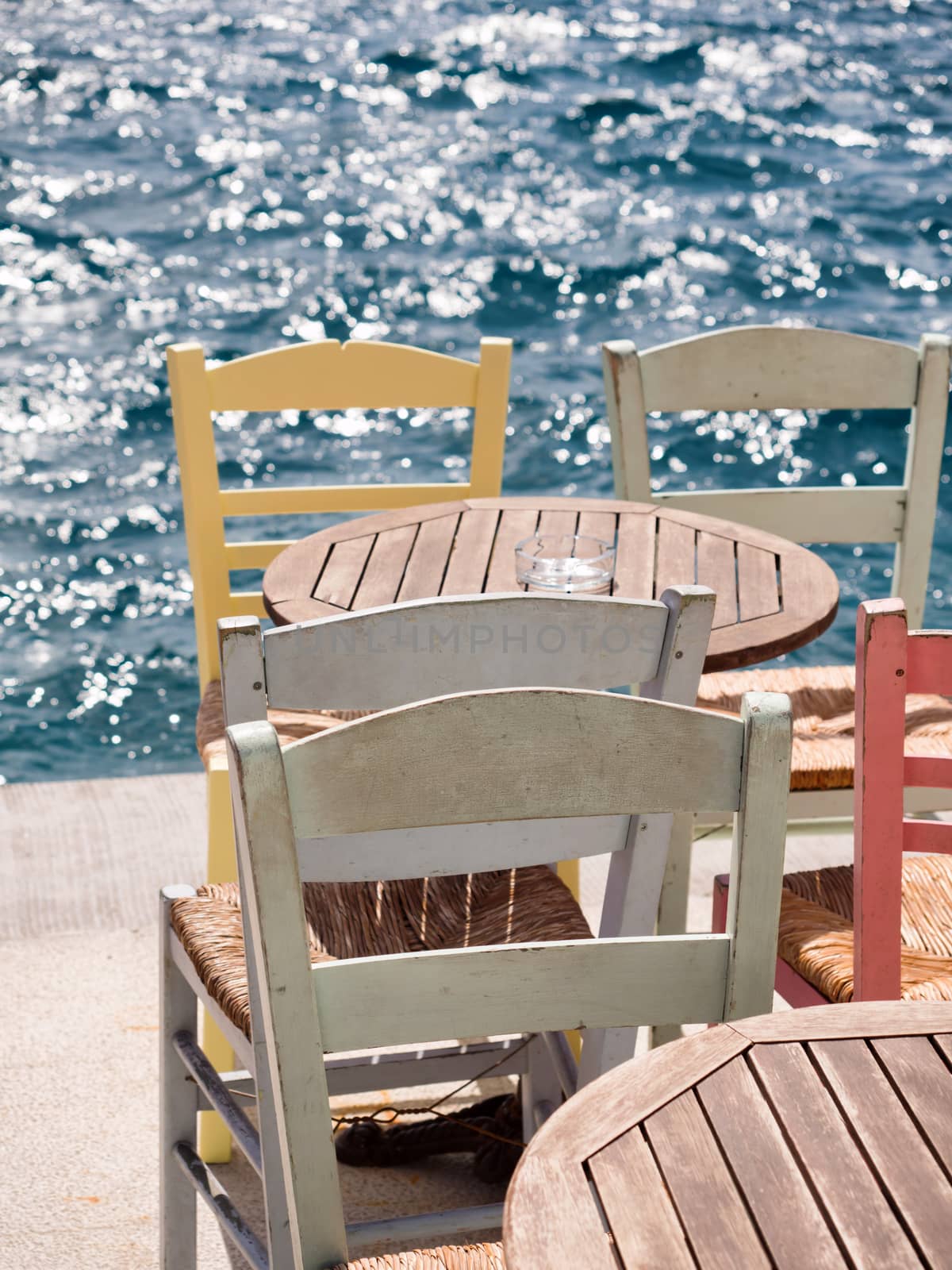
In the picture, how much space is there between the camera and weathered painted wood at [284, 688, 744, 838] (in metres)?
0.90

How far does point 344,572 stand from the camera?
176cm

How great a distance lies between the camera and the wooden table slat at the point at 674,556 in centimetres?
173

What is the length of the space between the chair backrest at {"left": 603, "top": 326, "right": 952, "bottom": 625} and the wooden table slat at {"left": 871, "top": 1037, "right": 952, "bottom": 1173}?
1.44m

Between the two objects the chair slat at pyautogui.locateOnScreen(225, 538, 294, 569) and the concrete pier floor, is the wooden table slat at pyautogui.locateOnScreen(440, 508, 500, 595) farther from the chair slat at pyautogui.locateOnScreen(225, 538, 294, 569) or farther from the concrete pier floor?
the concrete pier floor

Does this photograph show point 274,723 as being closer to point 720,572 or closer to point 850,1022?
point 720,572

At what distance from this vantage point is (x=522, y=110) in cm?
984

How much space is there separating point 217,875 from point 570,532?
62 centimetres

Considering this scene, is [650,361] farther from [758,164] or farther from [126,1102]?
[758,164]

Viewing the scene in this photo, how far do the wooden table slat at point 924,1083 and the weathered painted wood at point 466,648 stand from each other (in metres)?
0.34

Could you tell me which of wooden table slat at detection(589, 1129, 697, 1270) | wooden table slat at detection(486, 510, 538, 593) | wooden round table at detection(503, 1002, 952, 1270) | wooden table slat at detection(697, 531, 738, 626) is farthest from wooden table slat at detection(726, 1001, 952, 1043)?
wooden table slat at detection(486, 510, 538, 593)

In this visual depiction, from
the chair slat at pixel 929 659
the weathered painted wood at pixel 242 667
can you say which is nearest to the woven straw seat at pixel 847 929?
the chair slat at pixel 929 659

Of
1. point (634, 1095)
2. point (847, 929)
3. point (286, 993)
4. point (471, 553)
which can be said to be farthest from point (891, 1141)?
point (471, 553)

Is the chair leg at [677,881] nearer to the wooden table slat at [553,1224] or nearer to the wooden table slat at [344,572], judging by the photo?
the wooden table slat at [344,572]

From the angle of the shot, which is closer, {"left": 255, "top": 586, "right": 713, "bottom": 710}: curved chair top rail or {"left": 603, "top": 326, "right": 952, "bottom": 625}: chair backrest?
{"left": 255, "top": 586, "right": 713, "bottom": 710}: curved chair top rail
